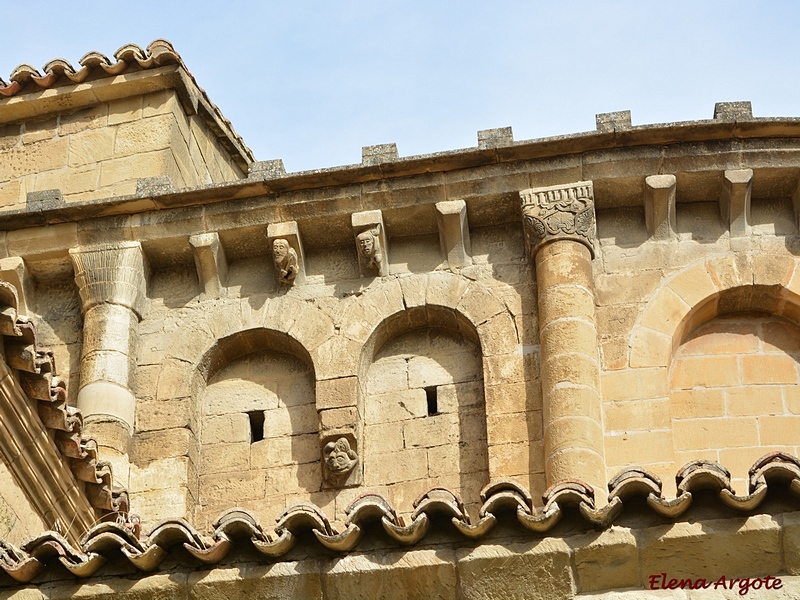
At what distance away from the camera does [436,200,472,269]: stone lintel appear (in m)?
13.9

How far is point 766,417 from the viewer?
13094 mm

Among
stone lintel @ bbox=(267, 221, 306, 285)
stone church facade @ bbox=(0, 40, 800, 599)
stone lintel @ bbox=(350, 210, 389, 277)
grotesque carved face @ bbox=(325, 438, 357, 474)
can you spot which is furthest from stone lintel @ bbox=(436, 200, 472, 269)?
grotesque carved face @ bbox=(325, 438, 357, 474)

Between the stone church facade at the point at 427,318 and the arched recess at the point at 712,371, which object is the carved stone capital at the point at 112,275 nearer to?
the stone church facade at the point at 427,318

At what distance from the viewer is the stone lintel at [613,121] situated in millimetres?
13898

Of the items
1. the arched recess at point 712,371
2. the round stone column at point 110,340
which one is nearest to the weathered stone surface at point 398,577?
the arched recess at point 712,371

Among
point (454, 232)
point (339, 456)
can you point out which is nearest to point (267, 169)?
point (454, 232)

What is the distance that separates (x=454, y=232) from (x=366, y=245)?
704 mm

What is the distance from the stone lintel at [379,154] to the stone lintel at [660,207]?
202 cm

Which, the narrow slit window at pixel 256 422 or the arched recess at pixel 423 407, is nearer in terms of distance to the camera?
the arched recess at pixel 423 407

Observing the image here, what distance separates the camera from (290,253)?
14.1 metres

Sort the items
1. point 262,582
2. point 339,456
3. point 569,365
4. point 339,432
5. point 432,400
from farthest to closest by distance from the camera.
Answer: point 432,400, point 339,432, point 339,456, point 569,365, point 262,582

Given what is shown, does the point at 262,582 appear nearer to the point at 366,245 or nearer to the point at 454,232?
the point at 366,245

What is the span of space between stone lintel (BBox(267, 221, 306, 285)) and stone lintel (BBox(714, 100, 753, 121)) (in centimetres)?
344
